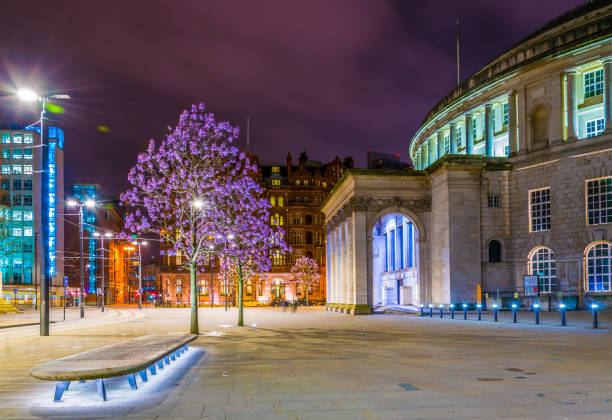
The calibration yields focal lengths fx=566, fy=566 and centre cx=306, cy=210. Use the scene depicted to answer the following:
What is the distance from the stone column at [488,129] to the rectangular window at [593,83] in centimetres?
1081

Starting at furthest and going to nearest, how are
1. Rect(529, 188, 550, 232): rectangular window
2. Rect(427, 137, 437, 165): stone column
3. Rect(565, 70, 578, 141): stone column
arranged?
Rect(427, 137, 437, 165): stone column < Rect(529, 188, 550, 232): rectangular window < Rect(565, 70, 578, 141): stone column

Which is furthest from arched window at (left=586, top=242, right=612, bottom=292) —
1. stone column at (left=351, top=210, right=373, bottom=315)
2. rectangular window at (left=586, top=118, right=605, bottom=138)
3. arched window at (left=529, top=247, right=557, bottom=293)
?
stone column at (left=351, top=210, right=373, bottom=315)

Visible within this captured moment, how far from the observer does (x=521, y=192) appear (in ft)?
166

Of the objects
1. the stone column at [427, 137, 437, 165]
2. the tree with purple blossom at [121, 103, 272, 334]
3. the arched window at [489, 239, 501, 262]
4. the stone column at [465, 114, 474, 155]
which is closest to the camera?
the tree with purple blossom at [121, 103, 272, 334]

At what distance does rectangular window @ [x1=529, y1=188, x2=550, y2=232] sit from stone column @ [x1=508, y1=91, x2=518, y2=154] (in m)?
5.27

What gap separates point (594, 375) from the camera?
1255 centimetres

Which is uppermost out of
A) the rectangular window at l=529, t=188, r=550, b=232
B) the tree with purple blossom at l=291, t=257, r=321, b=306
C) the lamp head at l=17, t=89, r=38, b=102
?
the lamp head at l=17, t=89, r=38, b=102

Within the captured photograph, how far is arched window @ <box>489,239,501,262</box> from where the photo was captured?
50906 millimetres

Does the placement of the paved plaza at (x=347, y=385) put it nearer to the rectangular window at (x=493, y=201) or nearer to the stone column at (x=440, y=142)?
the rectangular window at (x=493, y=201)

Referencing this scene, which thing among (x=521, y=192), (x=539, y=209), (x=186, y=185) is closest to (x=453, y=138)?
(x=521, y=192)

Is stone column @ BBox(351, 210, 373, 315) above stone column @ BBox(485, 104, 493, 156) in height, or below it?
below

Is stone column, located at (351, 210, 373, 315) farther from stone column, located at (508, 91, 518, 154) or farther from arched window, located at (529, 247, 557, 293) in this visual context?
stone column, located at (508, 91, 518, 154)

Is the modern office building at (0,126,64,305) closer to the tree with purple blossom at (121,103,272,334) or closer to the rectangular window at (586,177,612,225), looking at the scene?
the tree with purple blossom at (121,103,272,334)

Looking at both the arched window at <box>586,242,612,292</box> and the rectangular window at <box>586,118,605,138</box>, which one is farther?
the rectangular window at <box>586,118,605,138</box>
